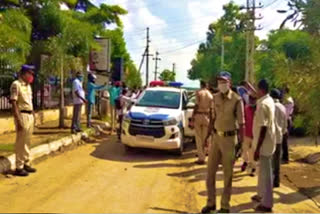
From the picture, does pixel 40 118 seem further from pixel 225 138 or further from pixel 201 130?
pixel 225 138

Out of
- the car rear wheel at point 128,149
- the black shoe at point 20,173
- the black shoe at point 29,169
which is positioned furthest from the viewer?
the car rear wheel at point 128,149

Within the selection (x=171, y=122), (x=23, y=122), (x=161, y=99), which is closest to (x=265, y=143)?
(x=23, y=122)

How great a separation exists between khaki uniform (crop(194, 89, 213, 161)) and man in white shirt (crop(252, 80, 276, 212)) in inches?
162

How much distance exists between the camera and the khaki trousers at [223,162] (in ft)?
23.1

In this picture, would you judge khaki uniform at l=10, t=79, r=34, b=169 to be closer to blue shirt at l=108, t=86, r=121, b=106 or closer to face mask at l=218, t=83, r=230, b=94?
face mask at l=218, t=83, r=230, b=94

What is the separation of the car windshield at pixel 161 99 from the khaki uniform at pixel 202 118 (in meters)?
1.67

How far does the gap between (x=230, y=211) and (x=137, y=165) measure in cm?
394

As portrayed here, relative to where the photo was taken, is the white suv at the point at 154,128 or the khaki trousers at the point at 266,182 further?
the white suv at the point at 154,128

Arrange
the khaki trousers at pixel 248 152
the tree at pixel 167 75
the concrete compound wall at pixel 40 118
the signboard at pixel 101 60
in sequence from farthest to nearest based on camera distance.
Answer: the tree at pixel 167 75 < the signboard at pixel 101 60 < the concrete compound wall at pixel 40 118 < the khaki trousers at pixel 248 152

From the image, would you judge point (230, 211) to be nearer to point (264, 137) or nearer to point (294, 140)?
point (264, 137)

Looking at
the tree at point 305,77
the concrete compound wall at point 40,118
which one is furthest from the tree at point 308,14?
the concrete compound wall at point 40,118

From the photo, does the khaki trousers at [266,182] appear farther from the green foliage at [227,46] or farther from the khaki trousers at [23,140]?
the green foliage at [227,46]

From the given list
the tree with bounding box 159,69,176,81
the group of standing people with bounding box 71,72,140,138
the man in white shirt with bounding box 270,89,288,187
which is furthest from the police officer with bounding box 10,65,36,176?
the tree with bounding box 159,69,176,81

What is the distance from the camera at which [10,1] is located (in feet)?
51.3
